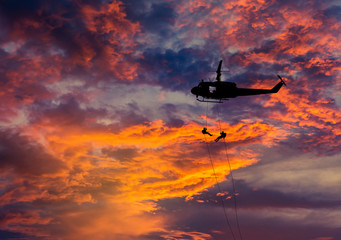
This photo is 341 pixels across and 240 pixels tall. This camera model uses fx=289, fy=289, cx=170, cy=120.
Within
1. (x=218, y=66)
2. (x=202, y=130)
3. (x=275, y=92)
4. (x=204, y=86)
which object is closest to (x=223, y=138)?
(x=202, y=130)

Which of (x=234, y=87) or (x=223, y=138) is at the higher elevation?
(x=234, y=87)

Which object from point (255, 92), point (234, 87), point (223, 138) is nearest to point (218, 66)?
point (234, 87)

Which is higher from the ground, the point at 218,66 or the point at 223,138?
the point at 218,66

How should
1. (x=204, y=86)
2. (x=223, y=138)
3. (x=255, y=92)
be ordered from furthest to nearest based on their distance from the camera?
(x=255, y=92)
(x=204, y=86)
(x=223, y=138)

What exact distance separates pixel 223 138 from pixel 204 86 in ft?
45.2

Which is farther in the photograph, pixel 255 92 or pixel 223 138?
pixel 255 92

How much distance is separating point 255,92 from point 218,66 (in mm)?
13134

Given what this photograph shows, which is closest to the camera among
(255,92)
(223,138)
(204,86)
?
(223,138)

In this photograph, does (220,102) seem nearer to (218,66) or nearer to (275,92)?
(218,66)

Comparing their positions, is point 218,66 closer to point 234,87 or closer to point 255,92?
point 234,87

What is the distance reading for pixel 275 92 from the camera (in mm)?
82312

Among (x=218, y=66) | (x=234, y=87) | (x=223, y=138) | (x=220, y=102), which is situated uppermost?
(x=218, y=66)

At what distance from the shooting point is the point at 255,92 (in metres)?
77.6

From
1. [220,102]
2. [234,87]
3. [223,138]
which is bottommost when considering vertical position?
[223,138]
